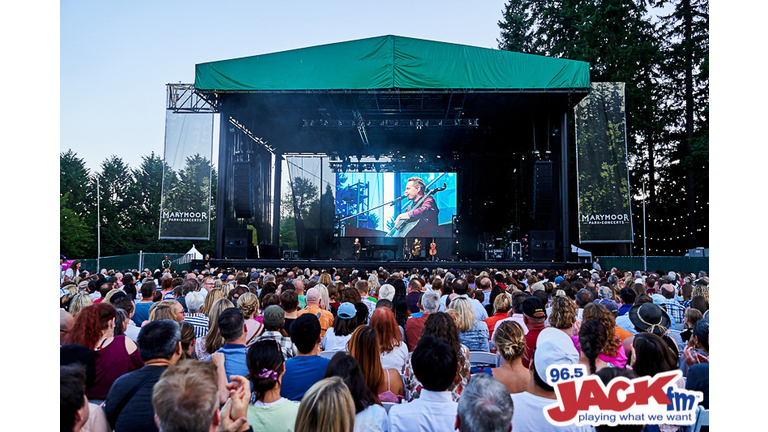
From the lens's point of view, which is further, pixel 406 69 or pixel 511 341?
pixel 406 69

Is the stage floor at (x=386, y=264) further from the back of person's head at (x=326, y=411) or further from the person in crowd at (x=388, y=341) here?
the back of person's head at (x=326, y=411)

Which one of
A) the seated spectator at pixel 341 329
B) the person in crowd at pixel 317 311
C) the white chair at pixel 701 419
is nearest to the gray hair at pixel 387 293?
the person in crowd at pixel 317 311

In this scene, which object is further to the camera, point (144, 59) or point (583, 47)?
point (583, 47)

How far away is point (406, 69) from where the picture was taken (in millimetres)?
13883

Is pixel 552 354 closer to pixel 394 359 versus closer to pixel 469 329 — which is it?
pixel 394 359

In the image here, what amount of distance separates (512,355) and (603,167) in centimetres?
1347

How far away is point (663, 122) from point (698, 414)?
1054 centimetres

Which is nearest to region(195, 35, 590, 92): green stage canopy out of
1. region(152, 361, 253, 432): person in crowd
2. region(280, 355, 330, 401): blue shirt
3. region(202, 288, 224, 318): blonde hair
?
region(202, 288, 224, 318): blonde hair

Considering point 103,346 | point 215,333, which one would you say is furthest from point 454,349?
point 103,346

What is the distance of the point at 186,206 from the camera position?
601 inches

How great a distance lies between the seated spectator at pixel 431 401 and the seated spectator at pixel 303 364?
69cm

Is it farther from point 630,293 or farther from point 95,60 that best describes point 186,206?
point 630,293

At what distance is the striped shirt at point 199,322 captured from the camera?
4.05 meters
